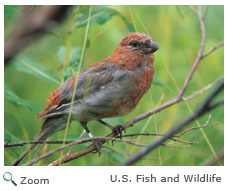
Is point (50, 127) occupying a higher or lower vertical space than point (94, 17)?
lower

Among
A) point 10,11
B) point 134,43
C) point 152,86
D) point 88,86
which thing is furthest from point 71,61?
point 152,86

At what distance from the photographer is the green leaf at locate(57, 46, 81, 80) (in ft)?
9.03

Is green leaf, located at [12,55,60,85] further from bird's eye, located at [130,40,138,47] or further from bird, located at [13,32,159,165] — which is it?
bird's eye, located at [130,40,138,47]

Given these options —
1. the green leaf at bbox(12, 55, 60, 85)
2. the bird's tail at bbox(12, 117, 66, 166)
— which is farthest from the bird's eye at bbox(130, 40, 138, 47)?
the bird's tail at bbox(12, 117, 66, 166)

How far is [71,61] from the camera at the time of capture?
2836mm

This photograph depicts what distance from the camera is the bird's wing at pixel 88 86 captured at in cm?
276

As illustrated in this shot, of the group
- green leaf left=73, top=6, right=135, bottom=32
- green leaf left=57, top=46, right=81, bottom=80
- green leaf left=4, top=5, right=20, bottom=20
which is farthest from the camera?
green leaf left=57, top=46, right=81, bottom=80

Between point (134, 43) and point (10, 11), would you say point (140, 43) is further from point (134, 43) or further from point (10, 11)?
point (10, 11)

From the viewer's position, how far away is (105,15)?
2.72m

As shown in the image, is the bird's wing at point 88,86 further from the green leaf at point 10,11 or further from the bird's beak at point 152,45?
the green leaf at point 10,11

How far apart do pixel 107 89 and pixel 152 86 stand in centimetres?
154

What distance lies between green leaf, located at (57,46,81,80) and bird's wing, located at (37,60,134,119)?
0.05 meters

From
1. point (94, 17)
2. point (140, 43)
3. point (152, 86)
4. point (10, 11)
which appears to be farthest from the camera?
point (152, 86)
